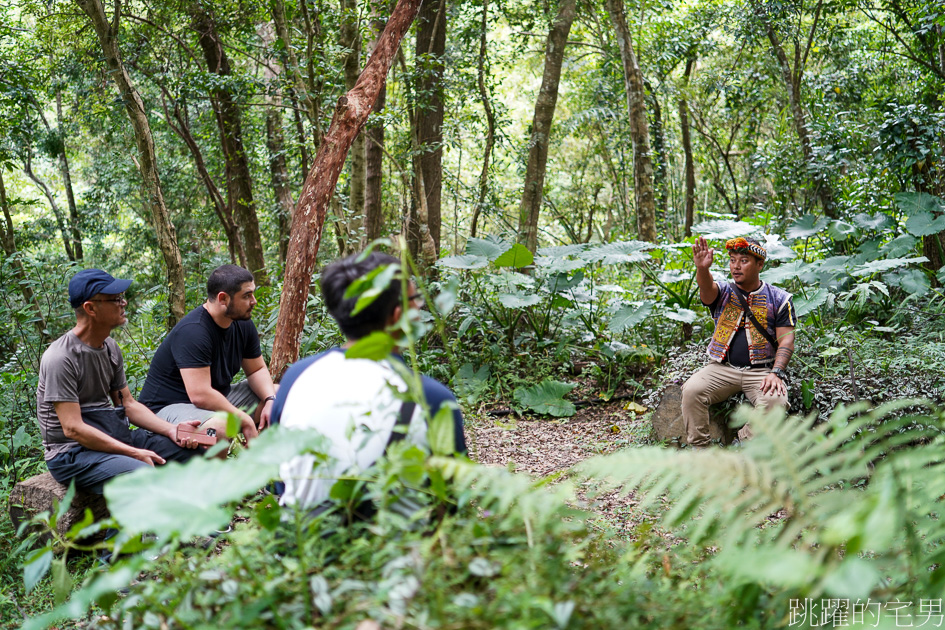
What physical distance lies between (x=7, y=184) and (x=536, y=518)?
21560 mm

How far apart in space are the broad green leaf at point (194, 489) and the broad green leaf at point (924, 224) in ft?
22.0

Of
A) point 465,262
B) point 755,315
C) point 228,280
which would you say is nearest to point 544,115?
point 465,262

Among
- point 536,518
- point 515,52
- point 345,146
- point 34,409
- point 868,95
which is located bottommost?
point 34,409

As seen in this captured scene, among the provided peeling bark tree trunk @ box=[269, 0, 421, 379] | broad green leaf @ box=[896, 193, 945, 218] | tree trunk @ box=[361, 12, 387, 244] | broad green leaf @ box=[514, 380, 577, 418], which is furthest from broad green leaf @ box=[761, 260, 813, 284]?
tree trunk @ box=[361, 12, 387, 244]

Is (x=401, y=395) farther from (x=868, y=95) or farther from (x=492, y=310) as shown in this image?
(x=868, y=95)

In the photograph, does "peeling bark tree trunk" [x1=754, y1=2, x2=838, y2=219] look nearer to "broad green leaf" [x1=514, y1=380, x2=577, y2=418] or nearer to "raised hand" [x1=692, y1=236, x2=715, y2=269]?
"broad green leaf" [x1=514, y1=380, x2=577, y2=418]

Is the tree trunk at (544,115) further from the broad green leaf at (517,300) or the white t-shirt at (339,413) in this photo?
the white t-shirt at (339,413)

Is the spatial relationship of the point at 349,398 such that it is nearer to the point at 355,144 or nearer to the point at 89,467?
the point at 89,467

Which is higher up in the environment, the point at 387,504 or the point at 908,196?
the point at 908,196

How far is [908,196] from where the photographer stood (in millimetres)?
6531

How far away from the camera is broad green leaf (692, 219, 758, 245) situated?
6.59 m

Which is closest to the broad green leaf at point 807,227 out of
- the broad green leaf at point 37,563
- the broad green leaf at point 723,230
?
the broad green leaf at point 723,230

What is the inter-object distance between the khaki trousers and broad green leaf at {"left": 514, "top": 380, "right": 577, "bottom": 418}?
164cm

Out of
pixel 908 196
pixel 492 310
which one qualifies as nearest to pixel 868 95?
pixel 908 196
